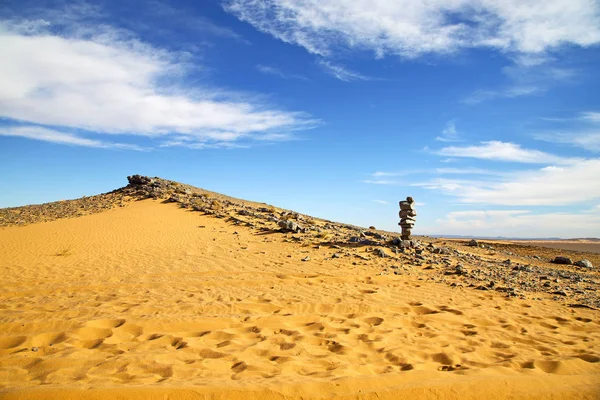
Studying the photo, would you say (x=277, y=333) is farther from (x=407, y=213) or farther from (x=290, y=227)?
(x=407, y=213)

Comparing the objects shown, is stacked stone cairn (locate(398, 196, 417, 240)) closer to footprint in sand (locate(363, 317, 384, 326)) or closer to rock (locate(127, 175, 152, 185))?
footprint in sand (locate(363, 317, 384, 326))

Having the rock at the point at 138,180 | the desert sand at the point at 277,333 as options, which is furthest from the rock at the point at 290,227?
the rock at the point at 138,180

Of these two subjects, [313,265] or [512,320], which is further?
[313,265]

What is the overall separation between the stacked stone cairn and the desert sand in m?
3.52

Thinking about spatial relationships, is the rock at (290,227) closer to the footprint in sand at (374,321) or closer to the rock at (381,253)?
the rock at (381,253)

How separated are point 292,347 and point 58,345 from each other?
12.4 ft

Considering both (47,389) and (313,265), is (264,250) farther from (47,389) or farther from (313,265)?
(47,389)

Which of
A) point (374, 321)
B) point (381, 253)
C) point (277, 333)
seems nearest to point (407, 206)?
point (381, 253)

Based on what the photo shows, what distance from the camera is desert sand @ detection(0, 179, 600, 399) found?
13.9ft

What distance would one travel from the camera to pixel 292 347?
555 centimetres

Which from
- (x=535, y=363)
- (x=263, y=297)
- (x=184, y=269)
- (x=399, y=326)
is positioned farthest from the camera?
(x=184, y=269)

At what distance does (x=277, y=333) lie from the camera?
20.4 feet

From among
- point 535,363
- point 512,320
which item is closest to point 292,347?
point 535,363

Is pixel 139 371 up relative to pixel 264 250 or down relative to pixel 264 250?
down
